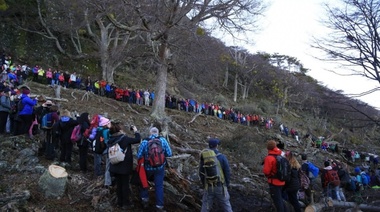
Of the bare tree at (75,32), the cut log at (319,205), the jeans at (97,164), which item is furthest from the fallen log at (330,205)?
the bare tree at (75,32)

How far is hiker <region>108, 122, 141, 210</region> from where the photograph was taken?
566 cm

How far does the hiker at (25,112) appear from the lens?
Result: 27.1 feet

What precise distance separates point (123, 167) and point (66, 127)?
2403 mm

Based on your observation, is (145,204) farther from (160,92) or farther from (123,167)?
(160,92)

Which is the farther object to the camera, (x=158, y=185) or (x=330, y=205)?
(x=330, y=205)

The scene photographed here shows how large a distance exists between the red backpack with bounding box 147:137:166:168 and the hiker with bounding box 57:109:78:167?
252 centimetres

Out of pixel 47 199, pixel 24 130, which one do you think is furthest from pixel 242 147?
pixel 47 199

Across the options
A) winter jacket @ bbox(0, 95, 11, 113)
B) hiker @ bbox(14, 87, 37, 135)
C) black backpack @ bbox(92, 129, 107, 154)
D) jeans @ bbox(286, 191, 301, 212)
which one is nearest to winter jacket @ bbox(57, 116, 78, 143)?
black backpack @ bbox(92, 129, 107, 154)

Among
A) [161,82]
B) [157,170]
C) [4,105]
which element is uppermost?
[161,82]

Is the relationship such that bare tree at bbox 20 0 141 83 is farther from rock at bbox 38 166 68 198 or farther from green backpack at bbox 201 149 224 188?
green backpack at bbox 201 149 224 188

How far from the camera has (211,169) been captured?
5.36m

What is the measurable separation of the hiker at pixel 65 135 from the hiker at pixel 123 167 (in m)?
1.82

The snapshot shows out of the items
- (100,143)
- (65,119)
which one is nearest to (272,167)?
(100,143)

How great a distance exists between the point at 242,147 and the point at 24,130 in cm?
941
